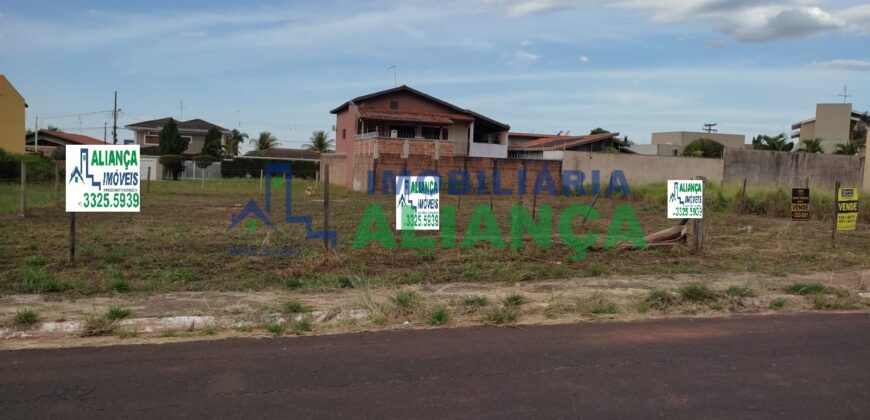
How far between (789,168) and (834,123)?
97.2ft

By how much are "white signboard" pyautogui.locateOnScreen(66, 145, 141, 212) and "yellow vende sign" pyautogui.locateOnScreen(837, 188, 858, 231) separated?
13.4 metres

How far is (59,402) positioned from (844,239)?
52.4 feet

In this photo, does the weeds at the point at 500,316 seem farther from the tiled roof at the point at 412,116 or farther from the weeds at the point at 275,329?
the tiled roof at the point at 412,116

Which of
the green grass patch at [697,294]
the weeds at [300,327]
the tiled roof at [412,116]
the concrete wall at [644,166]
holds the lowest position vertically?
the weeds at [300,327]

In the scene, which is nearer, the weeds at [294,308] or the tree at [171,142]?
the weeds at [294,308]

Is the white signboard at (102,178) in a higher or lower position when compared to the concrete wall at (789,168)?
lower

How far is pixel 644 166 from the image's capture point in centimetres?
4072

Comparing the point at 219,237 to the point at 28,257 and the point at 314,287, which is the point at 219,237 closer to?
the point at 28,257

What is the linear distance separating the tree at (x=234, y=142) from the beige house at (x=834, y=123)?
178 feet

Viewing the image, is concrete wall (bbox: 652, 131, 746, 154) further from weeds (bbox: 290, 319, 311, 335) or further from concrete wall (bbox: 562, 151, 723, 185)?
weeds (bbox: 290, 319, 311, 335)

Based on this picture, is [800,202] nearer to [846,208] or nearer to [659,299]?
[846,208]

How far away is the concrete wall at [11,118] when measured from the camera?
4822 centimetres

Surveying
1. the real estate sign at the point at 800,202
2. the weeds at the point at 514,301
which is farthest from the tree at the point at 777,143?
the weeds at the point at 514,301

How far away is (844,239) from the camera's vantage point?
614 inches
